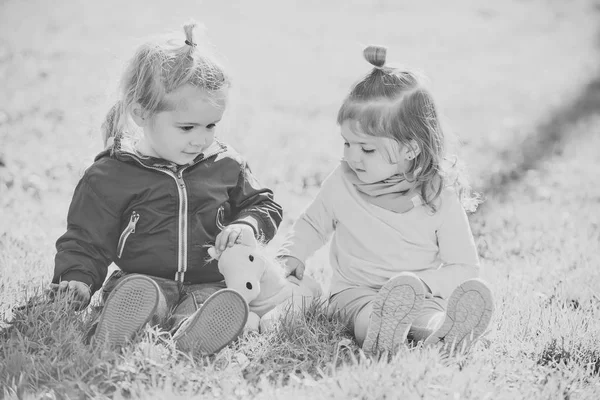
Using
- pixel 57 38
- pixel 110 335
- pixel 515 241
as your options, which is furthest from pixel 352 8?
pixel 110 335

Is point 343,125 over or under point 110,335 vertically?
over

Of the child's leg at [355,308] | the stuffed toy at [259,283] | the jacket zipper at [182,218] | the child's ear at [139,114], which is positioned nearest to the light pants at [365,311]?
the child's leg at [355,308]

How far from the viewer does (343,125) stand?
3416mm

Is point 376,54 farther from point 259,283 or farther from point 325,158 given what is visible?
point 325,158

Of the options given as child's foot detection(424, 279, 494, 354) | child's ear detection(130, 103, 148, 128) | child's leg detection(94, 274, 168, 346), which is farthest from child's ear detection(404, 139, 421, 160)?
child's leg detection(94, 274, 168, 346)

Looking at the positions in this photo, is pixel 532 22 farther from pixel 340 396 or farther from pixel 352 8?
pixel 340 396

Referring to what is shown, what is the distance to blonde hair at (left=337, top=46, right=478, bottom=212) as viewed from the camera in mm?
3332

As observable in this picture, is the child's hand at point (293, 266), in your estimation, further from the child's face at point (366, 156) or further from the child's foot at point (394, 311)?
the child's foot at point (394, 311)

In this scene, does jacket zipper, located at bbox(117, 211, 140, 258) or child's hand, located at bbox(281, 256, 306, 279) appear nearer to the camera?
jacket zipper, located at bbox(117, 211, 140, 258)

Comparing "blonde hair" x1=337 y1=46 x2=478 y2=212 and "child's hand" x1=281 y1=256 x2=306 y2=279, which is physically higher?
"blonde hair" x1=337 y1=46 x2=478 y2=212

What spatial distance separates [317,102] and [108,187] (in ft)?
17.6

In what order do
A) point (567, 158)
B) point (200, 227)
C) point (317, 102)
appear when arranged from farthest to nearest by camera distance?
1. point (317, 102)
2. point (567, 158)
3. point (200, 227)

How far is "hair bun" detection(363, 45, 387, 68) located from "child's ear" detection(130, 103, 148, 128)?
42.0 inches

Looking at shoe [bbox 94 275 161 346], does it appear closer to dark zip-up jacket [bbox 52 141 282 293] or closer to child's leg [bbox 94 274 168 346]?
child's leg [bbox 94 274 168 346]
